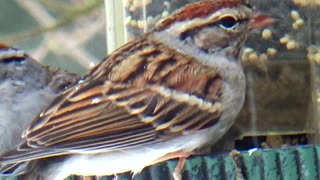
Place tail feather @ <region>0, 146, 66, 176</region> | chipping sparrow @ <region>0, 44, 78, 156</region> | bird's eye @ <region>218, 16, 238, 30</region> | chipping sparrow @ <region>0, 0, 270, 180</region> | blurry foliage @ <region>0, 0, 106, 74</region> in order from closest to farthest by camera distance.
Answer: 1. tail feather @ <region>0, 146, 66, 176</region>
2. chipping sparrow @ <region>0, 0, 270, 180</region>
3. bird's eye @ <region>218, 16, 238, 30</region>
4. chipping sparrow @ <region>0, 44, 78, 156</region>
5. blurry foliage @ <region>0, 0, 106, 74</region>

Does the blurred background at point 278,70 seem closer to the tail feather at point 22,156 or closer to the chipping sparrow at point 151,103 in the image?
the chipping sparrow at point 151,103

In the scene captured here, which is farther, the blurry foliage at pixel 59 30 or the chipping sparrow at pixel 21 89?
the blurry foliage at pixel 59 30

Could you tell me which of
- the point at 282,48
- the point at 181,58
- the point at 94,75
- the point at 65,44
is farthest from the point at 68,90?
the point at 65,44

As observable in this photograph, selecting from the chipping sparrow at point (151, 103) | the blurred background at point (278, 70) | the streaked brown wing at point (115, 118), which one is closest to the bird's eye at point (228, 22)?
the chipping sparrow at point (151, 103)

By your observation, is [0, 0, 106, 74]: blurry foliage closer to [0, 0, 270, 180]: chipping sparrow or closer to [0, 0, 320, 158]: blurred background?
[0, 0, 320, 158]: blurred background

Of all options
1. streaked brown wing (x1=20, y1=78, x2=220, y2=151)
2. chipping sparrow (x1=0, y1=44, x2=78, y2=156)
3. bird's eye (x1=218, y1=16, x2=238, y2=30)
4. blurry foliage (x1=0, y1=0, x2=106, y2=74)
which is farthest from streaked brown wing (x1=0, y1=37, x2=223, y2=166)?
blurry foliage (x1=0, y1=0, x2=106, y2=74)

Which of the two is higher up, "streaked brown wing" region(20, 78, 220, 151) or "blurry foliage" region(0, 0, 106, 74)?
"blurry foliage" region(0, 0, 106, 74)

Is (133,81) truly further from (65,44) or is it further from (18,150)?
(65,44)
